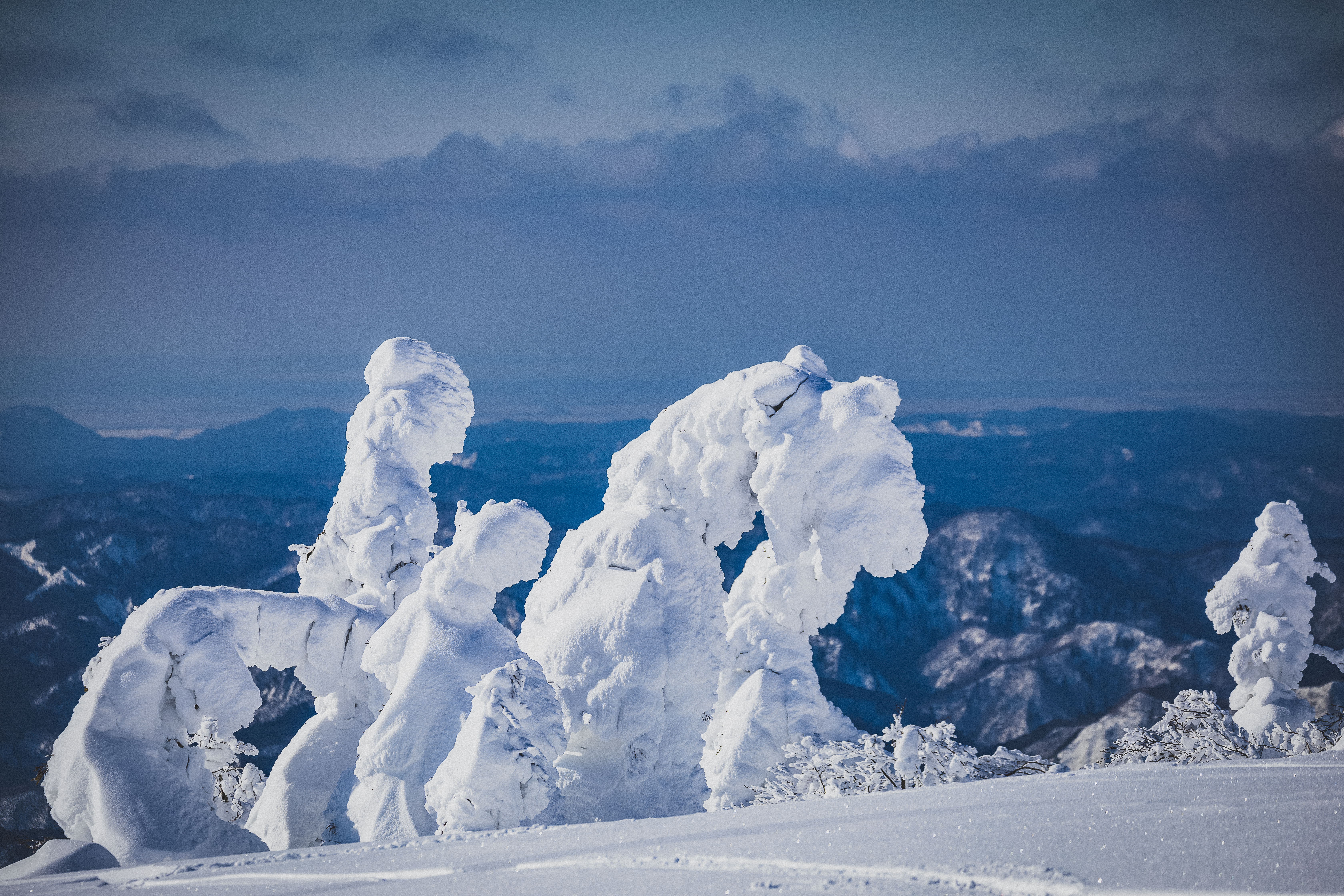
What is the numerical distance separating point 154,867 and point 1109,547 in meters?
111

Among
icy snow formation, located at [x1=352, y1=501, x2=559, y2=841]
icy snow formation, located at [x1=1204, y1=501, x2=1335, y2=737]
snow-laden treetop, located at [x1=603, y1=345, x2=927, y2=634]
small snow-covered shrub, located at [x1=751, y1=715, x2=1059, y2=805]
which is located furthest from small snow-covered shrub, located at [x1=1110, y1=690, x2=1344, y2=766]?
icy snow formation, located at [x1=352, y1=501, x2=559, y2=841]

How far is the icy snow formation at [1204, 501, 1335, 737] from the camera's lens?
1997cm

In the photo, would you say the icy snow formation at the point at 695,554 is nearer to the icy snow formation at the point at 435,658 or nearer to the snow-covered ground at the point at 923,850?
the icy snow formation at the point at 435,658

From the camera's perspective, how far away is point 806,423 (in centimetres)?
1328

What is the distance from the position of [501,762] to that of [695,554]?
198 inches

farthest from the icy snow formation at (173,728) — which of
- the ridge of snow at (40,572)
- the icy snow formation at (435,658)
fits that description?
the ridge of snow at (40,572)

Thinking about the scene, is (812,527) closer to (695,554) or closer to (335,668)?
(695,554)

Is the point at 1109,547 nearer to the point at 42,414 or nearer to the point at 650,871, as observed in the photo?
the point at 650,871

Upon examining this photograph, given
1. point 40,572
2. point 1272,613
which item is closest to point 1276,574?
point 1272,613

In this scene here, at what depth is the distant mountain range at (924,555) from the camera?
71.1m

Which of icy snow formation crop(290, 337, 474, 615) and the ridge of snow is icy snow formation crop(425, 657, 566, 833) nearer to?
icy snow formation crop(290, 337, 474, 615)

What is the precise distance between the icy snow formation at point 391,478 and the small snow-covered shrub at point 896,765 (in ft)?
22.5

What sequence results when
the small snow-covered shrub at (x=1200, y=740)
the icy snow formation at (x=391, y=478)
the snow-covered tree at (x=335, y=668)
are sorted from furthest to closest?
1. the icy snow formation at (x=391, y=478)
2. the small snow-covered shrub at (x=1200, y=740)
3. the snow-covered tree at (x=335, y=668)

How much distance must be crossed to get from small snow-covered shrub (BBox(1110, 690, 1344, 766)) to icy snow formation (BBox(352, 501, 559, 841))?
9386 millimetres
